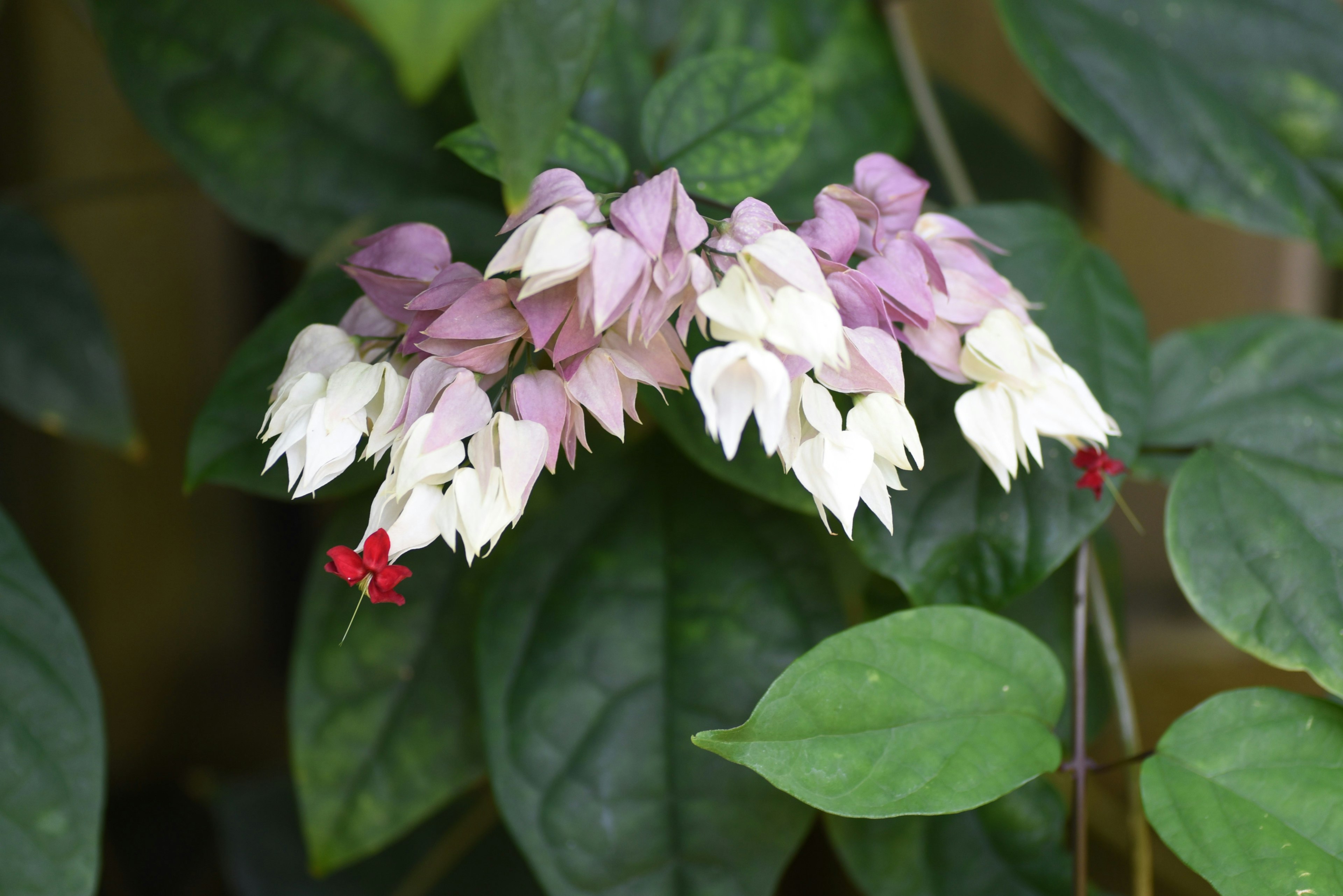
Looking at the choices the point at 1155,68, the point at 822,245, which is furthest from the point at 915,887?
the point at 1155,68

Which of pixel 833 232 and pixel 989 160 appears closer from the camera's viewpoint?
pixel 833 232

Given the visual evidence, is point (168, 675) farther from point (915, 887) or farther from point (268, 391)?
point (915, 887)

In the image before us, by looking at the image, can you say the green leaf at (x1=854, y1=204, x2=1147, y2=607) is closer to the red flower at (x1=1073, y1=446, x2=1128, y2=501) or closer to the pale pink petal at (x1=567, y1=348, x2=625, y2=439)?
the red flower at (x1=1073, y1=446, x2=1128, y2=501)

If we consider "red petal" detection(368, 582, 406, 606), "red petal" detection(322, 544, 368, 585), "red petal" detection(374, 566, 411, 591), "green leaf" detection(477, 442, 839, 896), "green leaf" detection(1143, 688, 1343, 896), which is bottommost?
"green leaf" detection(477, 442, 839, 896)

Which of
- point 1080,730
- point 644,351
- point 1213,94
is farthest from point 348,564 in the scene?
point 1213,94

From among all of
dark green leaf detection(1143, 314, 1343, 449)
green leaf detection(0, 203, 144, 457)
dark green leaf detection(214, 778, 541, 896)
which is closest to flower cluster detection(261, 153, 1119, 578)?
dark green leaf detection(1143, 314, 1343, 449)

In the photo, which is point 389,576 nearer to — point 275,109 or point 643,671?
point 643,671
